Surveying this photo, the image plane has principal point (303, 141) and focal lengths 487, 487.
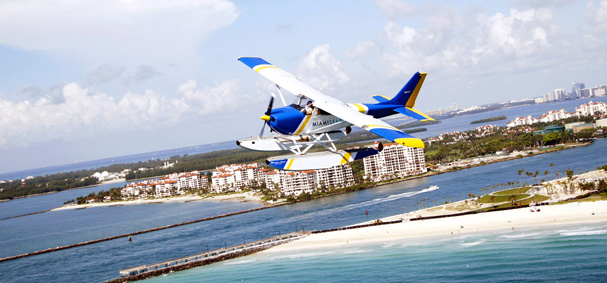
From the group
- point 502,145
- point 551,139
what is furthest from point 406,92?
point 551,139

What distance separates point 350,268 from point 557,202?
16618mm

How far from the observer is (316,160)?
44.7 ft

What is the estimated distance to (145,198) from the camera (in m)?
87.8

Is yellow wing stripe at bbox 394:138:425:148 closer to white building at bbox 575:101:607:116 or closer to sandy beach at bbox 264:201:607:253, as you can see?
sandy beach at bbox 264:201:607:253

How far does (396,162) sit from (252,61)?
177ft

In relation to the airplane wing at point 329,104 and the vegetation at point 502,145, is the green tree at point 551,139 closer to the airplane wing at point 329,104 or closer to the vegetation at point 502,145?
the vegetation at point 502,145

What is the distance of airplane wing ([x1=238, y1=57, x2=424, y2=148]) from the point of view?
10.6 m

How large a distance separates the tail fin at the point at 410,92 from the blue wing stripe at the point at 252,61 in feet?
14.6

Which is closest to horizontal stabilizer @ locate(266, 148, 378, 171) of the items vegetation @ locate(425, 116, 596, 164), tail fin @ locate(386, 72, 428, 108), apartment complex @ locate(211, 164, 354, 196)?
tail fin @ locate(386, 72, 428, 108)

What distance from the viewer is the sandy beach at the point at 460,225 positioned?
103 feet

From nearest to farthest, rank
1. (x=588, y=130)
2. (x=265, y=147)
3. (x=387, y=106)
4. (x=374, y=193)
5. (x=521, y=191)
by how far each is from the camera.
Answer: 1. (x=265, y=147)
2. (x=387, y=106)
3. (x=521, y=191)
4. (x=374, y=193)
5. (x=588, y=130)

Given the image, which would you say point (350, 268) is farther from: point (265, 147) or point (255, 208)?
point (255, 208)

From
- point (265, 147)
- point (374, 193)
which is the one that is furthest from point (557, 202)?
point (265, 147)

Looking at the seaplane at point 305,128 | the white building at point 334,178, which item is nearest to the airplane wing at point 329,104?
the seaplane at point 305,128
